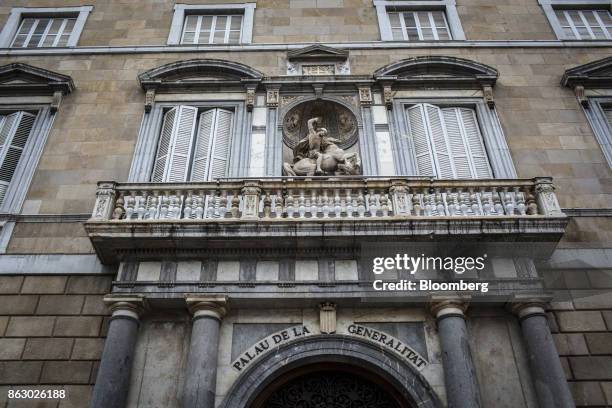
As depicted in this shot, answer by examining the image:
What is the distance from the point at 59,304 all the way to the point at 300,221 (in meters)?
4.93

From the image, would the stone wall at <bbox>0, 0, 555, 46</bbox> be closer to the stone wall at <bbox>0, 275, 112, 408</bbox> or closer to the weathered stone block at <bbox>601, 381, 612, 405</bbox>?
the stone wall at <bbox>0, 275, 112, 408</bbox>

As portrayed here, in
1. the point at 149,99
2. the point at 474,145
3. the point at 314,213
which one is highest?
the point at 149,99

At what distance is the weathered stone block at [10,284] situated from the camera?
1038 cm

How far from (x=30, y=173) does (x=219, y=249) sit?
18.1 ft

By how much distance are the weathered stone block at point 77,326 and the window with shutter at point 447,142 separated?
7.66 meters

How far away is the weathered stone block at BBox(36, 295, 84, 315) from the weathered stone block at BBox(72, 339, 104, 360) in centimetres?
65

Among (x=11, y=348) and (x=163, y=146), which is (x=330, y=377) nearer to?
(x=11, y=348)

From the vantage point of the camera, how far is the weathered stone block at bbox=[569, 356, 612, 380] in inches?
365

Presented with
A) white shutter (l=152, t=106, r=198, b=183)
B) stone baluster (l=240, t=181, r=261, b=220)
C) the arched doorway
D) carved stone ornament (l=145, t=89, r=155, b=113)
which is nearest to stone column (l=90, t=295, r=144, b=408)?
the arched doorway

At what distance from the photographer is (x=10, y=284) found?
10461 millimetres

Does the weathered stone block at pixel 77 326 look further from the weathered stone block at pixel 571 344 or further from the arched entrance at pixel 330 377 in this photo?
the weathered stone block at pixel 571 344

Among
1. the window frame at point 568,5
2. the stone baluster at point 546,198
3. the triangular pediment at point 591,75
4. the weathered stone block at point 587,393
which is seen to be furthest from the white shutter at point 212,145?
the window frame at point 568,5

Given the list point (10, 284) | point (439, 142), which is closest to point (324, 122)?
point (439, 142)

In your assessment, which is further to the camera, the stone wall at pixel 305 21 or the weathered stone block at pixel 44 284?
the stone wall at pixel 305 21
